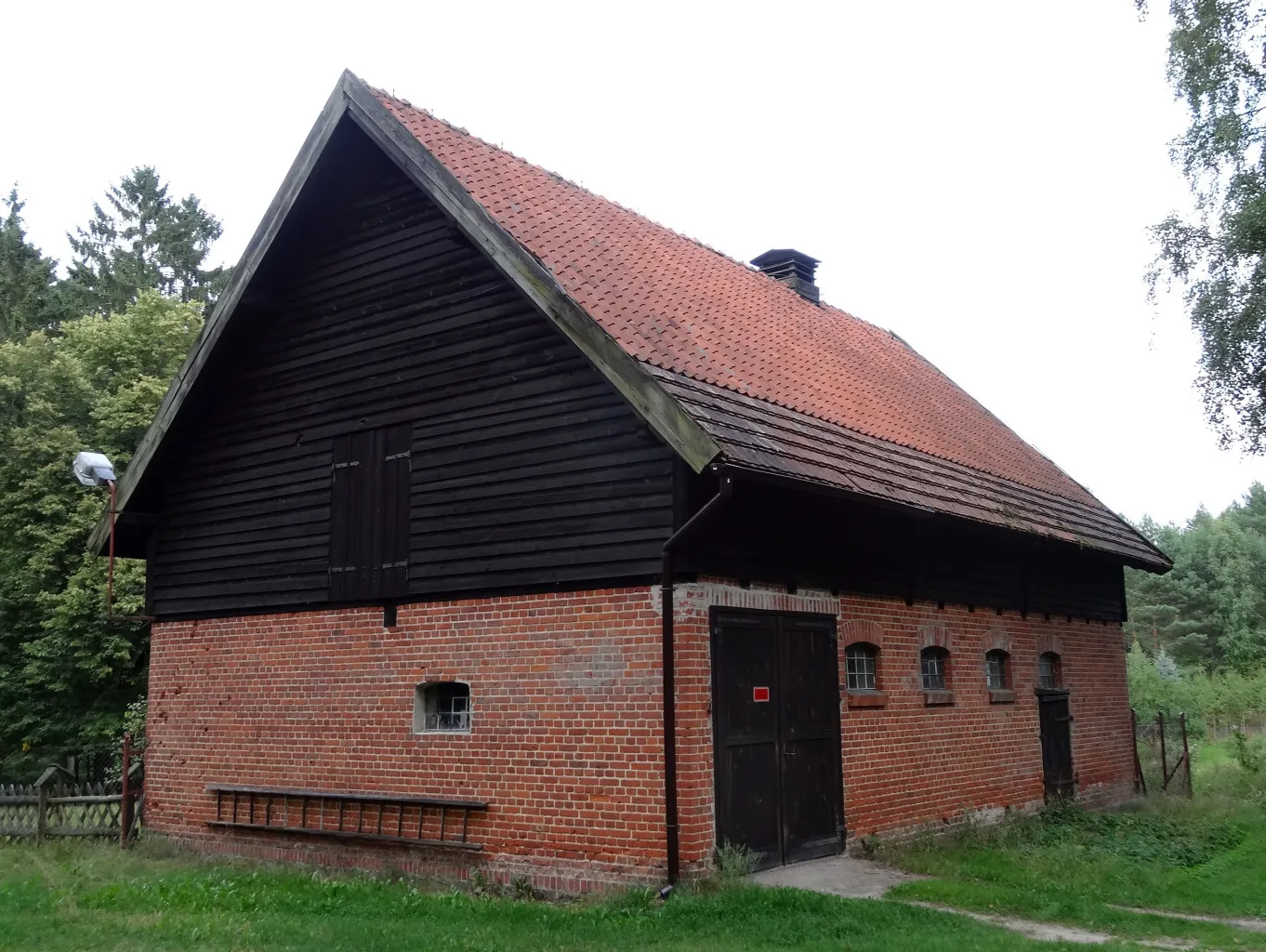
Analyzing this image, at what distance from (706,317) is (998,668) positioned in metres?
6.14

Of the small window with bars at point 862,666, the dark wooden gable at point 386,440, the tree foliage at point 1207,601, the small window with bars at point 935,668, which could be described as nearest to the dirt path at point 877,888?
the small window with bars at point 862,666

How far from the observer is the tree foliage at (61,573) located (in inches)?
952

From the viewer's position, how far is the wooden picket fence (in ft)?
44.8

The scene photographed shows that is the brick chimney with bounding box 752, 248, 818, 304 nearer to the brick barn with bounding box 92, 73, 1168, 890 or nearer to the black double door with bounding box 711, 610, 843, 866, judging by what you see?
the brick barn with bounding box 92, 73, 1168, 890

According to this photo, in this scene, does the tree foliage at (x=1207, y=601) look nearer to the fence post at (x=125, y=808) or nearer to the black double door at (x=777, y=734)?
the black double door at (x=777, y=734)

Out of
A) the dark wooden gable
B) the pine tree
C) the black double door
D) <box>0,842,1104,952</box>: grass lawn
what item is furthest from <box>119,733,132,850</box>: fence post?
the pine tree

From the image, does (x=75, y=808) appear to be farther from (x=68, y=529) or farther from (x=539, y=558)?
(x=68, y=529)

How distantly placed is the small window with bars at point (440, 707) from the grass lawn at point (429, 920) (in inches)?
60.6

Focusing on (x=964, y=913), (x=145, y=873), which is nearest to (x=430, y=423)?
(x=145, y=873)

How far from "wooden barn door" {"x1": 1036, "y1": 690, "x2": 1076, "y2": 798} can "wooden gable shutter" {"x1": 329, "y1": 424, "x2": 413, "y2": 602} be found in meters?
8.90

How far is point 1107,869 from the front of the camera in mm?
10781

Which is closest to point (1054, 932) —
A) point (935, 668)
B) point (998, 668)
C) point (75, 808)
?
point (935, 668)

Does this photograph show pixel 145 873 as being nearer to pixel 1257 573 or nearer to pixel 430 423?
pixel 430 423

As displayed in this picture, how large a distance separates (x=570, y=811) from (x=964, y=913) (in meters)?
3.34
